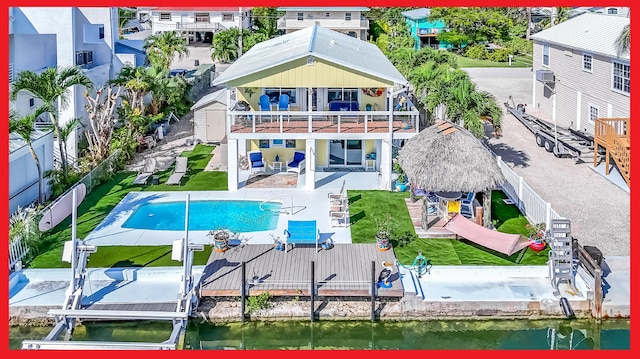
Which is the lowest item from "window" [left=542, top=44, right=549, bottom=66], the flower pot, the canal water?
the canal water

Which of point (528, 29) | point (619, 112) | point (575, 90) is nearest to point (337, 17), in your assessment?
point (528, 29)

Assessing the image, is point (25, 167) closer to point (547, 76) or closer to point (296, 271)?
point (296, 271)

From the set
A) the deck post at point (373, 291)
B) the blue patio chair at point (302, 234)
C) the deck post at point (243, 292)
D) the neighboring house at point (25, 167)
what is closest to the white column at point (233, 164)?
the blue patio chair at point (302, 234)

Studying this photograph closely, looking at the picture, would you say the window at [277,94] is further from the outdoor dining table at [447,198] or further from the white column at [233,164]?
the outdoor dining table at [447,198]

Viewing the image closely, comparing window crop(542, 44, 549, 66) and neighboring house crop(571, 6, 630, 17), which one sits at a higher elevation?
neighboring house crop(571, 6, 630, 17)

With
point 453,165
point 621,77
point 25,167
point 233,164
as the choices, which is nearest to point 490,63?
point 621,77

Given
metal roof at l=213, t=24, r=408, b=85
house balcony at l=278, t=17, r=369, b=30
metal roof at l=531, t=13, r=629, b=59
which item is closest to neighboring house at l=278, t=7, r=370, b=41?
house balcony at l=278, t=17, r=369, b=30

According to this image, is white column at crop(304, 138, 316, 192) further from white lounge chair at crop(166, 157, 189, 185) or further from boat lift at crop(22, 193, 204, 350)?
boat lift at crop(22, 193, 204, 350)
